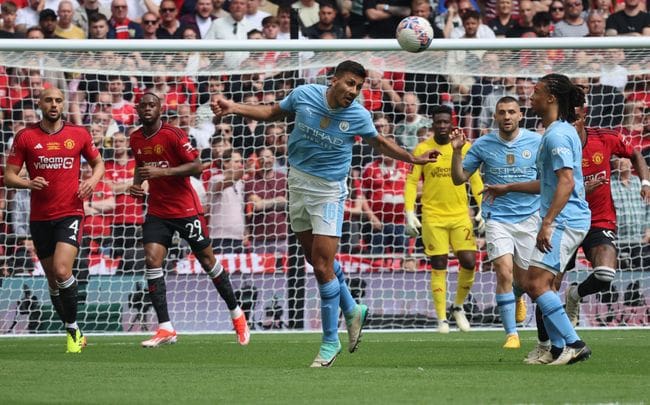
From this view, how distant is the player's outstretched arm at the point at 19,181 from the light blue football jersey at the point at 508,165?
13.7 feet

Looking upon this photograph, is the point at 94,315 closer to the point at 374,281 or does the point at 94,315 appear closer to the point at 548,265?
the point at 374,281

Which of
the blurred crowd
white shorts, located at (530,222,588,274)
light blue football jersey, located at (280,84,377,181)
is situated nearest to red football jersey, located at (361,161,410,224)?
→ the blurred crowd

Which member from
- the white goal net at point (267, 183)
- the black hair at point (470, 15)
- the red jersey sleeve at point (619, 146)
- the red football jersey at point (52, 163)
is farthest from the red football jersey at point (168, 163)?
the black hair at point (470, 15)

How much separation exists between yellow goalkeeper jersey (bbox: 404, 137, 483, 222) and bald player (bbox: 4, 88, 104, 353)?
4438mm

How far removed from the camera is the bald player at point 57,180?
1218 cm

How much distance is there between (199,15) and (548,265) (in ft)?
34.5

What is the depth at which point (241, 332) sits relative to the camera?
13.2 meters

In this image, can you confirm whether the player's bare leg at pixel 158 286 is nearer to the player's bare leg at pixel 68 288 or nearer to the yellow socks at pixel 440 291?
the player's bare leg at pixel 68 288

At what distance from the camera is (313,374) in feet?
29.6

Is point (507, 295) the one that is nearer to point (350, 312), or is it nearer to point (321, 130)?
point (350, 312)

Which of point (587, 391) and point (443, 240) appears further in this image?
point (443, 240)

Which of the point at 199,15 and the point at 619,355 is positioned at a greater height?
the point at 199,15

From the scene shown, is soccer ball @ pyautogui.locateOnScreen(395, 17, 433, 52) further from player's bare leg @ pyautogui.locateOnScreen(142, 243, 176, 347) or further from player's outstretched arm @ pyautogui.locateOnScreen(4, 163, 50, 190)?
player's outstretched arm @ pyautogui.locateOnScreen(4, 163, 50, 190)

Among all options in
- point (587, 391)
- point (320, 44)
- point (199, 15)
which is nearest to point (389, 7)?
point (199, 15)
